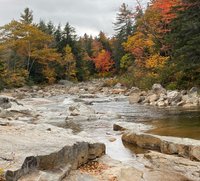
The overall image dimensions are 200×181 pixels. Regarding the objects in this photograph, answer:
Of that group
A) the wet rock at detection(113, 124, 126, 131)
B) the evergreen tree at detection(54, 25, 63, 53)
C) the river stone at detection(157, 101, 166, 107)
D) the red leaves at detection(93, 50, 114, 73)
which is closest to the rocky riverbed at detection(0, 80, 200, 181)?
the wet rock at detection(113, 124, 126, 131)

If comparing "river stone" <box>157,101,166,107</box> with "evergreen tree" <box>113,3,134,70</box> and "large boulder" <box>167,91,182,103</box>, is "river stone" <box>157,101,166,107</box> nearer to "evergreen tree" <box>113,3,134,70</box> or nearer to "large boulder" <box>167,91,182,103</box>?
"large boulder" <box>167,91,182,103</box>

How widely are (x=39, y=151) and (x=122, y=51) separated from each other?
65.5 meters

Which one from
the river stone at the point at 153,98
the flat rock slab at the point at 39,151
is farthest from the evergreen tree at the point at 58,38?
the flat rock slab at the point at 39,151

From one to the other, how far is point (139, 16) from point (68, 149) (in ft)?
99.7

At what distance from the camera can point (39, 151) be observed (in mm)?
6926

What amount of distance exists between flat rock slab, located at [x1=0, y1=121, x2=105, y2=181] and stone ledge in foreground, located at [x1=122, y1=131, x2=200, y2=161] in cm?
152

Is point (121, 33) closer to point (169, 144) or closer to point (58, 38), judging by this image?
point (58, 38)

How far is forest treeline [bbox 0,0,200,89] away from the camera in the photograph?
76.9 ft

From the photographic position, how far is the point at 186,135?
452 inches

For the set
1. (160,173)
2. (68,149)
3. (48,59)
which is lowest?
(160,173)

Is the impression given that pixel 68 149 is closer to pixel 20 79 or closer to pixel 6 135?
pixel 6 135

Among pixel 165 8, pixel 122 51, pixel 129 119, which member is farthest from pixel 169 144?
pixel 122 51

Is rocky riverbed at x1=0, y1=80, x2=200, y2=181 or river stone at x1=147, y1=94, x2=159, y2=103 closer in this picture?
rocky riverbed at x1=0, y1=80, x2=200, y2=181

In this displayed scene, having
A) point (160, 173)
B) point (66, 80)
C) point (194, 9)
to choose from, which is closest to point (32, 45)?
point (66, 80)
